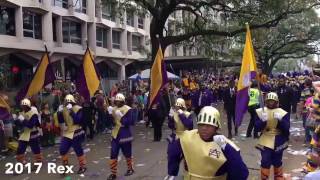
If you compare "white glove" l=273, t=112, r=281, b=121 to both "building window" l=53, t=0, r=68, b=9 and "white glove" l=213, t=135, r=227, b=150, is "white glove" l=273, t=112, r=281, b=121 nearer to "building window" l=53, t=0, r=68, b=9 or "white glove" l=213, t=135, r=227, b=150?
"white glove" l=213, t=135, r=227, b=150

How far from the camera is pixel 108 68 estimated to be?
38094mm

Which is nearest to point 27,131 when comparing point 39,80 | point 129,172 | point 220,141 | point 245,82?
point 39,80

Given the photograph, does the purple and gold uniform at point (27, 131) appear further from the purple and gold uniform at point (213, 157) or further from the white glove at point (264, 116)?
the purple and gold uniform at point (213, 157)

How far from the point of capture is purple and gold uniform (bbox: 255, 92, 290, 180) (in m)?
8.44

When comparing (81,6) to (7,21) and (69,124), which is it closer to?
(7,21)

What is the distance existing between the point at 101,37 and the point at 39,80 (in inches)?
918

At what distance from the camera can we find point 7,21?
927 inches

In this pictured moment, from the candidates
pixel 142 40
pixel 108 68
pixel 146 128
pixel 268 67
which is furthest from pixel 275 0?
pixel 268 67

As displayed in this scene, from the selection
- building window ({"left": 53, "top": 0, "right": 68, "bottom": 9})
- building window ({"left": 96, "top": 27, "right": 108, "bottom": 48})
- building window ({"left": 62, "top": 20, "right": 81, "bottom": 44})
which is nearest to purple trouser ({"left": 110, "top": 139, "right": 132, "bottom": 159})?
building window ({"left": 53, "top": 0, "right": 68, "bottom": 9})

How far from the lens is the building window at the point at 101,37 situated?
35.4 m

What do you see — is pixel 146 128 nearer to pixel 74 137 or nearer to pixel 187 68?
pixel 74 137

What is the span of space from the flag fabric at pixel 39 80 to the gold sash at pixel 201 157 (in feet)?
29.0

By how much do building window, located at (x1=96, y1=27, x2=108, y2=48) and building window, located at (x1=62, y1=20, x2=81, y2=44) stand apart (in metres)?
3.31

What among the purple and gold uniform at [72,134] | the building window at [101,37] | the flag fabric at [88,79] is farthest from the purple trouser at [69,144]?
the building window at [101,37]
